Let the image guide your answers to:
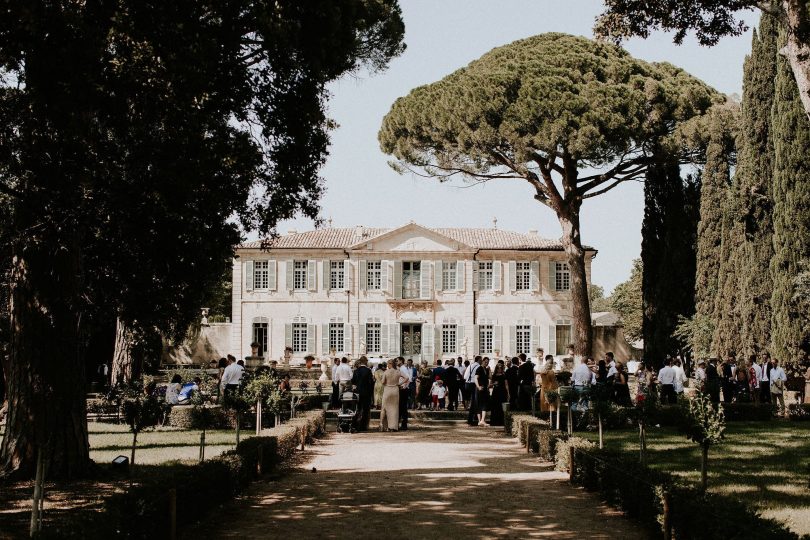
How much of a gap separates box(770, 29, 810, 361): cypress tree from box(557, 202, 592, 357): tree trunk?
816 centimetres

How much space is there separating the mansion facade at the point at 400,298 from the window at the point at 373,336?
1.8 inches

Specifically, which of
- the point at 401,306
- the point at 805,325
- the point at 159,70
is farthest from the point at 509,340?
the point at 159,70

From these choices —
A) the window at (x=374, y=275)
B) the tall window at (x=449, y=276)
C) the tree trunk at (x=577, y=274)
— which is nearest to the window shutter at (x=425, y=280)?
the tall window at (x=449, y=276)

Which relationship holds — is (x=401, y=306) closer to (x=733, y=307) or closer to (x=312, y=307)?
(x=312, y=307)

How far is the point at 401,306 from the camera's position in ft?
134

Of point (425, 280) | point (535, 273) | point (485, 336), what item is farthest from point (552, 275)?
point (425, 280)

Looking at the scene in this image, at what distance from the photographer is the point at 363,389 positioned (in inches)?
651

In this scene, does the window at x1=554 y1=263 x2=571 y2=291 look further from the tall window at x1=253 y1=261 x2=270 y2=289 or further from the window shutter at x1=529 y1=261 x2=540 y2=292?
the tall window at x1=253 y1=261 x2=270 y2=289

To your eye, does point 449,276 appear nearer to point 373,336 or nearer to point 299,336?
point 373,336

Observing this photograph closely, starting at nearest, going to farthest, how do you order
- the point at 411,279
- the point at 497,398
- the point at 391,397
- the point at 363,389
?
the point at 363,389 → the point at 391,397 → the point at 497,398 → the point at 411,279

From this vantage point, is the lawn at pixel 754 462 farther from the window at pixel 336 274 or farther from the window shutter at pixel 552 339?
the window at pixel 336 274

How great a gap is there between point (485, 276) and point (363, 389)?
2507 centimetres

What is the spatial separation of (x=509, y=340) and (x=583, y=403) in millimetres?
26066

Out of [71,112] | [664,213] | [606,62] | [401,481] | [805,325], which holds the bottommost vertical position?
[401,481]
